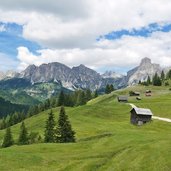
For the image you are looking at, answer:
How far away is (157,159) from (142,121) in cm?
7929

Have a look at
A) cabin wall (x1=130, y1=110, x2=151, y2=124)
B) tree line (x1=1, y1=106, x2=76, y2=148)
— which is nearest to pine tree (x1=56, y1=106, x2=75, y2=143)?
tree line (x1=1, y1=106, x2=76, y2=148)

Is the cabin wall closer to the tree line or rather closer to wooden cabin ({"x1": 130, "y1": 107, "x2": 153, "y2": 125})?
wooden cabin ({"x1": 130, "y1": 107, "x2": 153, "y2": 125})

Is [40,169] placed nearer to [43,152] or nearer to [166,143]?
[43,152]

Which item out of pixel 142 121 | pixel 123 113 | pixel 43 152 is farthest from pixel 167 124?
pixel 43 152

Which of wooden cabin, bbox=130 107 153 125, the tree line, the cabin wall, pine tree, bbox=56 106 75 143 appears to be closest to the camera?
pine tree, bbox=56 106 75 143

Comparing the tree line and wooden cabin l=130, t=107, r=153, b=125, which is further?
wooden cabin l=130, t=107, r=153, b=125

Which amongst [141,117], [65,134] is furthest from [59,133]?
[141,117]

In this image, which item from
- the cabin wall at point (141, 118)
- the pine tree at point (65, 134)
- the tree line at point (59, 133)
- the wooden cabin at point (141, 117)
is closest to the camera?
the pine tree at point (65, 134)

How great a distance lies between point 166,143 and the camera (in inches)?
1826

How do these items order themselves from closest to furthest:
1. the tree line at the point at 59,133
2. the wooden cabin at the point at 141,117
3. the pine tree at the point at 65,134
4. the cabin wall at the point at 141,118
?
the pine tree at the point at 65,134 → the tree line at the point at 59,133 → the wooden cabin at the point at 141,117 → the cabin wall at the point at 141,118

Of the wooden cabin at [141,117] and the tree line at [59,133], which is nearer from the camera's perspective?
the tree line at [59,133]

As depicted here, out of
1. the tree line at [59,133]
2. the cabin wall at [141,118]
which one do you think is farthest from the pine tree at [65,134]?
the cabin wall at [141,118]

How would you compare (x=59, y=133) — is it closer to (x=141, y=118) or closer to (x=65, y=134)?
(x=65, y=134)

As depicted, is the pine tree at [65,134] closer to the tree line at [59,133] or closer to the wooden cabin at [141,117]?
the tree line at [59,133]
